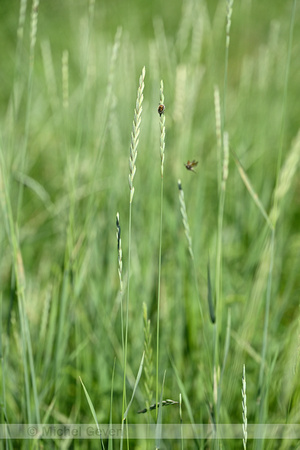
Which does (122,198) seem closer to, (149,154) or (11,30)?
(149,154)

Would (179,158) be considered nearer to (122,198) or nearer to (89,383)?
(122,198)

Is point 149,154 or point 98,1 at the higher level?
point 98,1

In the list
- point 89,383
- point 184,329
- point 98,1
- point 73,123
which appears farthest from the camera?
point 98,1

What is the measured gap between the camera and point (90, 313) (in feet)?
4.03

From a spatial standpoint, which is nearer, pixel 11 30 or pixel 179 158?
pixel 179 158

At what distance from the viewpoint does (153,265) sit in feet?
4.37

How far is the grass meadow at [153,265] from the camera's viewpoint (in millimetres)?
791

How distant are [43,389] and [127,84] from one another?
3.24 feet

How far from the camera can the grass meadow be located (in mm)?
791

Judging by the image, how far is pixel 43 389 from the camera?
2.97ft

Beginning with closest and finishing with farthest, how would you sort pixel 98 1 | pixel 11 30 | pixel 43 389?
pixel 43 389
pixel 11 30
pixel 98 1

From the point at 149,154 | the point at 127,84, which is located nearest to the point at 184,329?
the point at 149,154

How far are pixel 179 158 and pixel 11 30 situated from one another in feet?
6.61

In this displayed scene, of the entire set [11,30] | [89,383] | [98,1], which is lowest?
[89,383]
